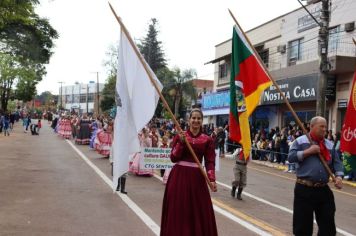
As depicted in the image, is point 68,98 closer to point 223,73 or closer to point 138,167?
point 223,73

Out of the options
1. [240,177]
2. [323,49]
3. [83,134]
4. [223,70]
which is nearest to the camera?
[240,177]

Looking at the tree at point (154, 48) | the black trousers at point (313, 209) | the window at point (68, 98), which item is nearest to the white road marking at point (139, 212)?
the black trousers at point (313, 209)

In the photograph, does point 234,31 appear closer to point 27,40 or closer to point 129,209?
point 129,209

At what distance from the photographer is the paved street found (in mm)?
8258

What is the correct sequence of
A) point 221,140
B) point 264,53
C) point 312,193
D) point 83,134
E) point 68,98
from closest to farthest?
point 312,193 < point 221,140 < point 83,134 < point 264,53 < point 68,98

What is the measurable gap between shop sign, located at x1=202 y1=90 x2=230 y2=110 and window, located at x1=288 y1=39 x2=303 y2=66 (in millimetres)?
7981

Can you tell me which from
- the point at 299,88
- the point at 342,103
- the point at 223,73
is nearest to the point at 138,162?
the point at 342,103

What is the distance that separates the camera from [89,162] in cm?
1917

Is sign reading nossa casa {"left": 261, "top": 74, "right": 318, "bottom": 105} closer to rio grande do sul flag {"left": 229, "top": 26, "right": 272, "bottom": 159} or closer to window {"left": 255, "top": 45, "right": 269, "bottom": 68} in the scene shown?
window {"left": 255, "top": 45, "right": 269, "bottom": 68}

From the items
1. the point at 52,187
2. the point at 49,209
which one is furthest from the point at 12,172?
the point at 49,209

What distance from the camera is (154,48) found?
3334 inches

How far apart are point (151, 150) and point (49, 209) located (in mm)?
3586

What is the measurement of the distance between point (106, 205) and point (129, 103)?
280 centimetres

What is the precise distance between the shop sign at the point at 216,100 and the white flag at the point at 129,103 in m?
30.2
